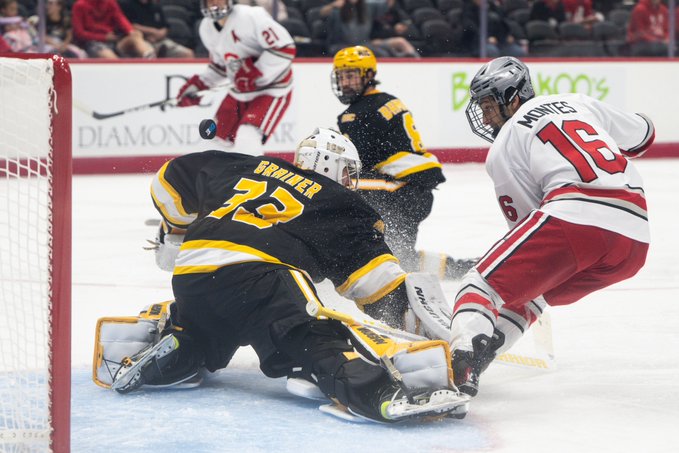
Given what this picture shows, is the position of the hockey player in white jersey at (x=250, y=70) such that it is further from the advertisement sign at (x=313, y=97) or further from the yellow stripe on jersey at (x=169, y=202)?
the yellow stripe on jersey at (x=169, y=202)

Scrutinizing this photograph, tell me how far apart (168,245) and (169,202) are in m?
0.19

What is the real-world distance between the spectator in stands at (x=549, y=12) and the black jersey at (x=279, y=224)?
22.1ft

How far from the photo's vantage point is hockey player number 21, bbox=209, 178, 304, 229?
9.21 ft

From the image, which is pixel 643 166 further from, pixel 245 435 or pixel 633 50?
pixel 245 435

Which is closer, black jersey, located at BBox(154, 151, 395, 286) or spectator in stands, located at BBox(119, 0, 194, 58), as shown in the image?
black jersey, located at BBox(154, 151, 395, 286)

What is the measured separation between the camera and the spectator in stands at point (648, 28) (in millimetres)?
9211

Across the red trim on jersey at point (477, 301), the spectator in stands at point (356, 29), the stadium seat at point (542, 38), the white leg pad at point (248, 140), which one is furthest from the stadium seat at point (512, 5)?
the red trim on jersey at point (477, 301)

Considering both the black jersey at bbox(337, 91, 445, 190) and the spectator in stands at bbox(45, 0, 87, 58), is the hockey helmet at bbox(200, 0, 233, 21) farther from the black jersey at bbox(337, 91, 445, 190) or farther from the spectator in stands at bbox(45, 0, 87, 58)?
the spectator in stands at bbox(45, 0, 87, 58)

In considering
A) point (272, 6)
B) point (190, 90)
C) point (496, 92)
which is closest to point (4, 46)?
point (190, 90)

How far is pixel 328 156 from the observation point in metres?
3.04

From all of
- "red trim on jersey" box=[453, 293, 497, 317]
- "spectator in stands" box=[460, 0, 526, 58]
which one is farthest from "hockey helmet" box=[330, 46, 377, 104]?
"spectator in stands" box=[460, 0, 526, 58]

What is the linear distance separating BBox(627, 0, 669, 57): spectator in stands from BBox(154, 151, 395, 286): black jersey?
22.6 ft

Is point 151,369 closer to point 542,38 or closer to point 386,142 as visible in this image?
point 386,142

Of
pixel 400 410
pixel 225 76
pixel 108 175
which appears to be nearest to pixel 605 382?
pixel 400 410
